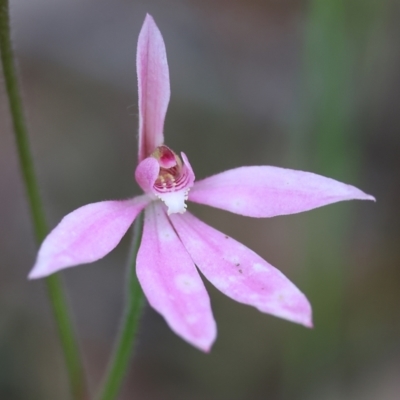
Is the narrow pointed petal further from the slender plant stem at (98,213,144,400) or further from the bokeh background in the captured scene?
the bokeh background

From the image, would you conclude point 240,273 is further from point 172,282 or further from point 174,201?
point 174,201

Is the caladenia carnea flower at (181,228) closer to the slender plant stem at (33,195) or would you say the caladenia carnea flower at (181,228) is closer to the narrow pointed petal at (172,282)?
the narrow pointed petal at (172,282)

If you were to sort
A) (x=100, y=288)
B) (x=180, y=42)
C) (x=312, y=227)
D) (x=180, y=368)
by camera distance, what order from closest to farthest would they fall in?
1. (x=312, y=227)
2. (x=180, y=368)
3. (x=100, y=288)
4. (x=180, y=42)

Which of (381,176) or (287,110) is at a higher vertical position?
(287,110)

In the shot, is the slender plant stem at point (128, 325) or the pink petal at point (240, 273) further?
the slender plant stem at point (128, 325)

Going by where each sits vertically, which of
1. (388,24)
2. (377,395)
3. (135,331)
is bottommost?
(377,395)

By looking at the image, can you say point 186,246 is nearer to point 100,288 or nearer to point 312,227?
point 312,227

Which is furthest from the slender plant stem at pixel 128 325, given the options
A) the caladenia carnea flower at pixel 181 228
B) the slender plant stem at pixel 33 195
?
the slender plant stem at pixel 33 195

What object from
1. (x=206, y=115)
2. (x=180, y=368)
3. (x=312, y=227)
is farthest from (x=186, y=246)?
(x=206, y=115)
